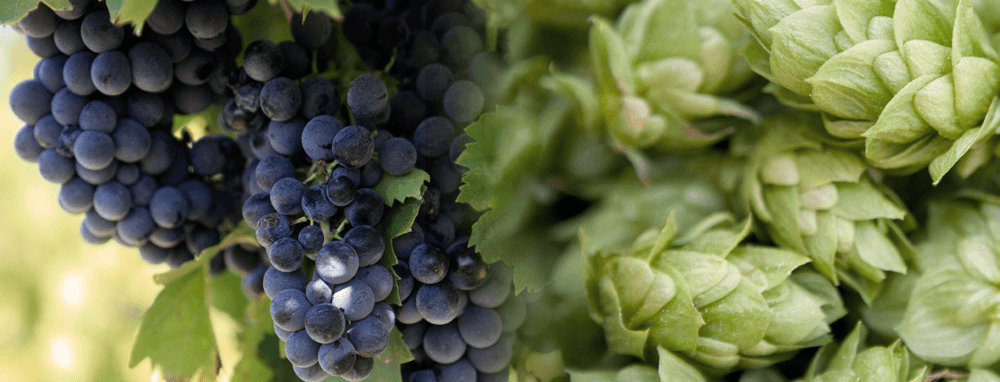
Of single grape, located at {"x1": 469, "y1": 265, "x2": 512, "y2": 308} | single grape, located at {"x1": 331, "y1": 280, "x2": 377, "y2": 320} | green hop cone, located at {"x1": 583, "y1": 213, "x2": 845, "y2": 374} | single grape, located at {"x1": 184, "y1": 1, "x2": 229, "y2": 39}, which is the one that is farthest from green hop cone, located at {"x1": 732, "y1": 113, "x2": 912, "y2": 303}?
single grape, located at {"x1": 184, "y1": 1, "x2": 229, "y2": 39}

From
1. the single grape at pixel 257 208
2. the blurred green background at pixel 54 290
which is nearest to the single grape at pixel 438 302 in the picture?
the single grape at pixel 257 208

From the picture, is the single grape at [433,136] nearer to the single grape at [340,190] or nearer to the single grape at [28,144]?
the single grape at [340,190]

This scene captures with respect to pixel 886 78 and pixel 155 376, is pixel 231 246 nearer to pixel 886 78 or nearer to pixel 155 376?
pixel 155 376

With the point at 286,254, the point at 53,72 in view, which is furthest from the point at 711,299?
the point at 53,72

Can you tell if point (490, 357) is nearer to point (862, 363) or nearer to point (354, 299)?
point (354, 299)

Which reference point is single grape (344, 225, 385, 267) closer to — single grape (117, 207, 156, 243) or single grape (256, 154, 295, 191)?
single grape (256, 154, 295, 191)
